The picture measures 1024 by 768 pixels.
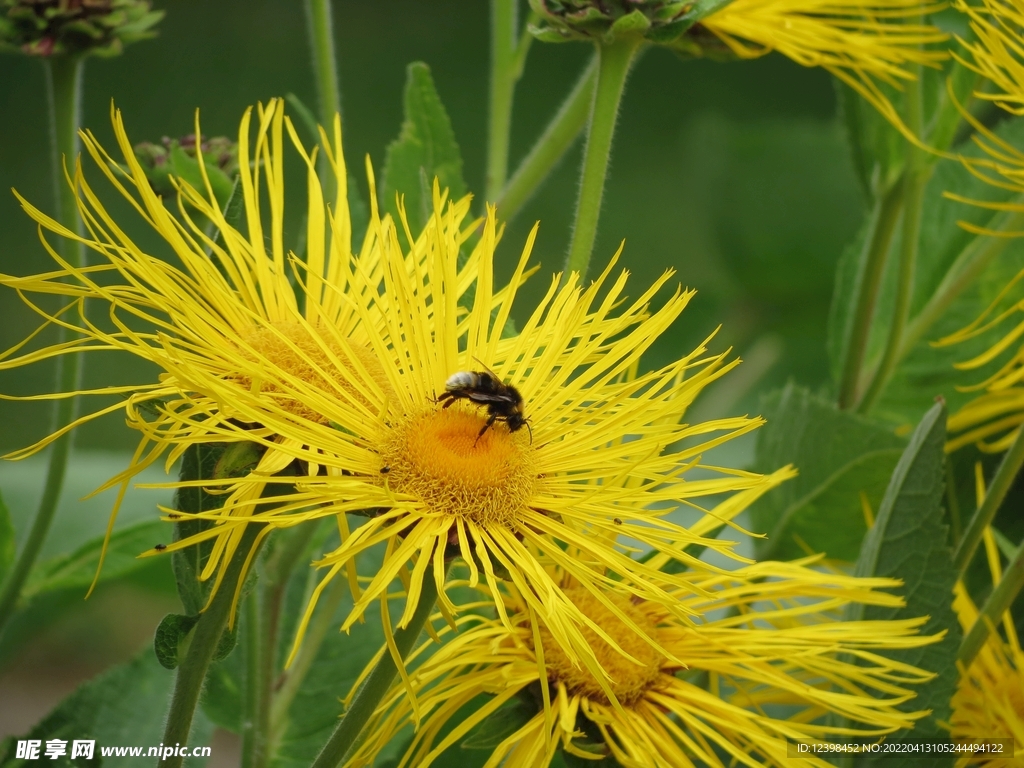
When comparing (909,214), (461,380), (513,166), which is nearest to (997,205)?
(909,214)

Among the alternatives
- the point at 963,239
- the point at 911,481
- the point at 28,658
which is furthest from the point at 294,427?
the point at 28,658

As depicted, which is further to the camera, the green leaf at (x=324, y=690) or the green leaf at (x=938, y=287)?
the green leaf at (x=938, y=287)

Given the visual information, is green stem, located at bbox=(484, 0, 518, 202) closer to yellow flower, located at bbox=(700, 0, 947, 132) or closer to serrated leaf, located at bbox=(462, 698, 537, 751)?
yellow flower, located at bbox=(700, 0, 947, 132)

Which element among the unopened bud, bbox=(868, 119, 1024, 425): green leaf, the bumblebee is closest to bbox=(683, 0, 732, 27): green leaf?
the unopened bud

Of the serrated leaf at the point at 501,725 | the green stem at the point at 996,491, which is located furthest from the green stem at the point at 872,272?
the serrated leaf at the point at 501,725

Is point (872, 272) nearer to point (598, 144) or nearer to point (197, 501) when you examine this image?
point (598, 144)

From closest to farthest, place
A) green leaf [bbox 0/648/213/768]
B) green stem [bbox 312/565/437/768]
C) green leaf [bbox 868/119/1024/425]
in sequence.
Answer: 1. green stem [bbox 312/565/437/768]
2. green leaf [bbox 0/648/213/768]
3. green leaf [bbox 868/119/1024/425]

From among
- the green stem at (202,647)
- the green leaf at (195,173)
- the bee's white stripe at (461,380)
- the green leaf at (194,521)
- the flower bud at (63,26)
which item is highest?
the flower bud at (63,26)

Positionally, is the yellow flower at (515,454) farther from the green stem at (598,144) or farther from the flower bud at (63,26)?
the flower bud at (63,26)
